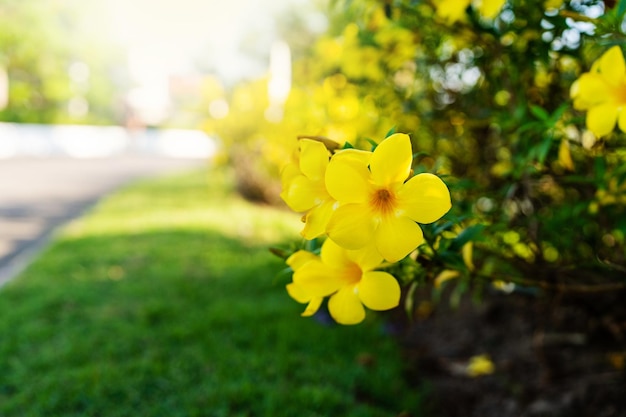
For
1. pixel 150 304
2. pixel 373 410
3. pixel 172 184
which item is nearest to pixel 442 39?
pixel 373 410

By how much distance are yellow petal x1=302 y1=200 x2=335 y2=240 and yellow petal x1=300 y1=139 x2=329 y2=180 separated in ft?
0.14

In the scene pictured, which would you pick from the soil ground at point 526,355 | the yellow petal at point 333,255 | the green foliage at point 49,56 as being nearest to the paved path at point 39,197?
the soil ground at point 526,355

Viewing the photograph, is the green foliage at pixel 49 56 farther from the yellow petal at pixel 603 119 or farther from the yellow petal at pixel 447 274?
the yellow petal at pixel 603 119

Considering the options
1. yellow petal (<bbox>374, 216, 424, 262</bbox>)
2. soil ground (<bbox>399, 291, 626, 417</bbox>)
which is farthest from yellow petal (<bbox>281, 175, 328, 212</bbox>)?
soil ground (<bbox>399, 291, 626, 417</bbox>)

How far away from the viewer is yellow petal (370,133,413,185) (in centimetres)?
65

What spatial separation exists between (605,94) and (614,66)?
0.05 m

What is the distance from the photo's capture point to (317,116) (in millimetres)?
2814

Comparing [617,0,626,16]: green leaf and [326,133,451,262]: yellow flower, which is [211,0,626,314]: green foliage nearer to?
[617,0,626,16]: green leaf

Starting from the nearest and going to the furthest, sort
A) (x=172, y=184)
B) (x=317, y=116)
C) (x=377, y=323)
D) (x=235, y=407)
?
(x=235, y=407) → (x=377, y=323) → (x=317, y=116) → (x=172, y=184)

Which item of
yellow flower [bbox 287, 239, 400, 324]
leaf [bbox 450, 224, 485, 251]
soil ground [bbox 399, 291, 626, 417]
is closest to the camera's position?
yellow flower [bbox 287, 239, 400, 324]

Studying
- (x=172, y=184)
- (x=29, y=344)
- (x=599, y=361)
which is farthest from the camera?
(x=172, y=184)

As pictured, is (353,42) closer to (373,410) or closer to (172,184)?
(373,410)

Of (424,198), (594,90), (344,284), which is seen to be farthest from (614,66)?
(344,284)

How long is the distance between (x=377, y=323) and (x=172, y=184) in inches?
263
